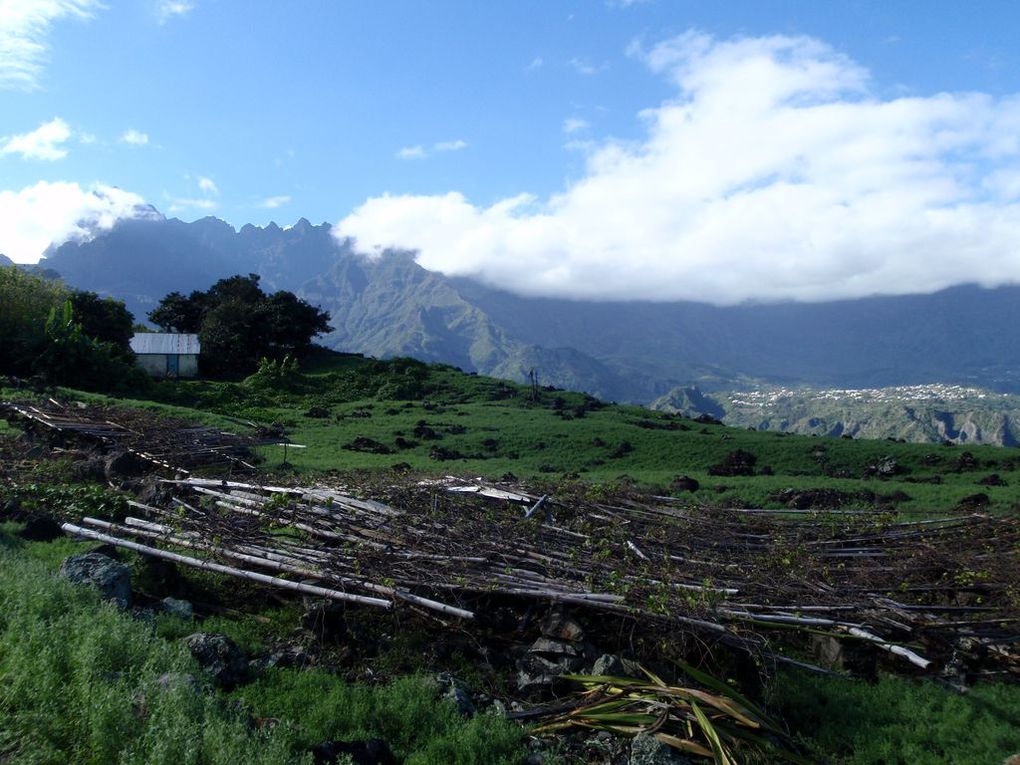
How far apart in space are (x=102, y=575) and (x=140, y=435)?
459 inches

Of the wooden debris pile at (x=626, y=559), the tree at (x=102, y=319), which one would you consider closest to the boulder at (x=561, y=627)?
the wooden debris pile at (x=626, y=559)

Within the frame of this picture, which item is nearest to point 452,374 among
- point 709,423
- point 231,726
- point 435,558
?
point 709,423

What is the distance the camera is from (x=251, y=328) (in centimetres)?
5722

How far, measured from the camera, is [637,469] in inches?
1080

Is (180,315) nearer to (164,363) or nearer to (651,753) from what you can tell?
(164,363)

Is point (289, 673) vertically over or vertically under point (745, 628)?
under

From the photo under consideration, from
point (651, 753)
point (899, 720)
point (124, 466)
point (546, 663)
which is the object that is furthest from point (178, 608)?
point (899, 720)

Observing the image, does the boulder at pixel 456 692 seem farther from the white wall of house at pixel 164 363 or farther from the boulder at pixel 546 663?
the white wall of house at pixel 164 363

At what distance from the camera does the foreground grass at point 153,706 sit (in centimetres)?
595

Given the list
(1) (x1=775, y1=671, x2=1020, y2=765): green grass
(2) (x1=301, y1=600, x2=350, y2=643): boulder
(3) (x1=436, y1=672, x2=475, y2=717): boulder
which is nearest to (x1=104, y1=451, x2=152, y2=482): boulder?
(2) (x1=301, y1=600, x2=350, y2=643): boulder

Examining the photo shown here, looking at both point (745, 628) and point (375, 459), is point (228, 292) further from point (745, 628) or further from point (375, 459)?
point (745, 628)

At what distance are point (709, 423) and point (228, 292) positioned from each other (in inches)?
1745

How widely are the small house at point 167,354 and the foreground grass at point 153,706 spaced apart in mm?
48030

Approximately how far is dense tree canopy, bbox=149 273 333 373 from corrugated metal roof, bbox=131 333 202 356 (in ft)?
4.00
